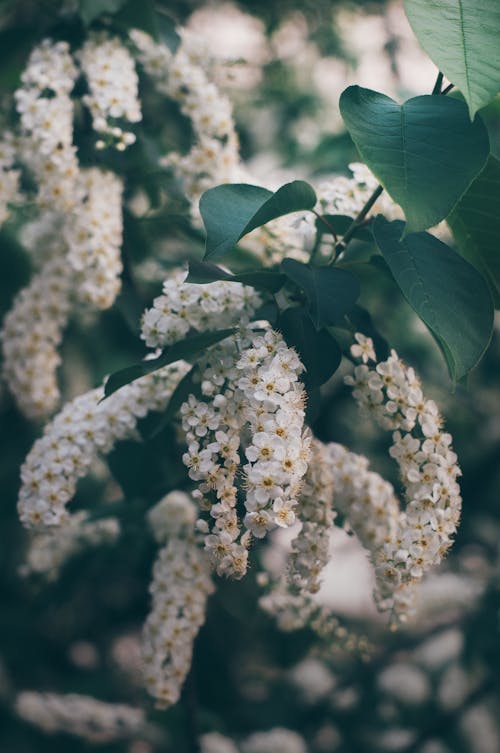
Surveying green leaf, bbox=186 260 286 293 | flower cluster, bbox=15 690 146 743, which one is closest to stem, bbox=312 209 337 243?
green leaf, bbox=186 260 286 293

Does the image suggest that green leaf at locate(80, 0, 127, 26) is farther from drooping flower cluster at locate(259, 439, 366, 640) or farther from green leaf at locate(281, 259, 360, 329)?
drooping flower cluster at locate(259, 439, 366, 640)

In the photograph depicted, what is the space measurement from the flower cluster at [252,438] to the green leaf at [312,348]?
0.03 metres

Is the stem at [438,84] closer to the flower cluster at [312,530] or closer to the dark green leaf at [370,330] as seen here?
the dark green leaf at [370,330]

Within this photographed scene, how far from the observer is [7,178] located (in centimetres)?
136

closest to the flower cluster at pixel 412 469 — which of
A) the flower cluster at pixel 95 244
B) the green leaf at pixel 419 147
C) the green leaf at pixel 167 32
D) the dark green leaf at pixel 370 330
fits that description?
the dark green leaf at pixel 370 330

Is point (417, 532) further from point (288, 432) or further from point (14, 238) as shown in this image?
point (14, 238)

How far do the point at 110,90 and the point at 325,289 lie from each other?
57 cm

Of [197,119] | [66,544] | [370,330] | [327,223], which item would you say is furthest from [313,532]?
[197,119]

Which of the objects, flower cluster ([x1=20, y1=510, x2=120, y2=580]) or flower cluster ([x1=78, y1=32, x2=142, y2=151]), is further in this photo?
flower cluster ([x1=20, y1=510, x2=120, y2=580])

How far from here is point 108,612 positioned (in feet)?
6.70

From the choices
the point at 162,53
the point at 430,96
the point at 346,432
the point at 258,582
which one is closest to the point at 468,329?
the point at 430,96

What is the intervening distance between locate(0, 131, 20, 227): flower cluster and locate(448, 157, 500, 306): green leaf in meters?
0.76

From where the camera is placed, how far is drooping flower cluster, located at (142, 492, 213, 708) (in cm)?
117

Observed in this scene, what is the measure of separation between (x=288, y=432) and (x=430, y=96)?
0.39 m
